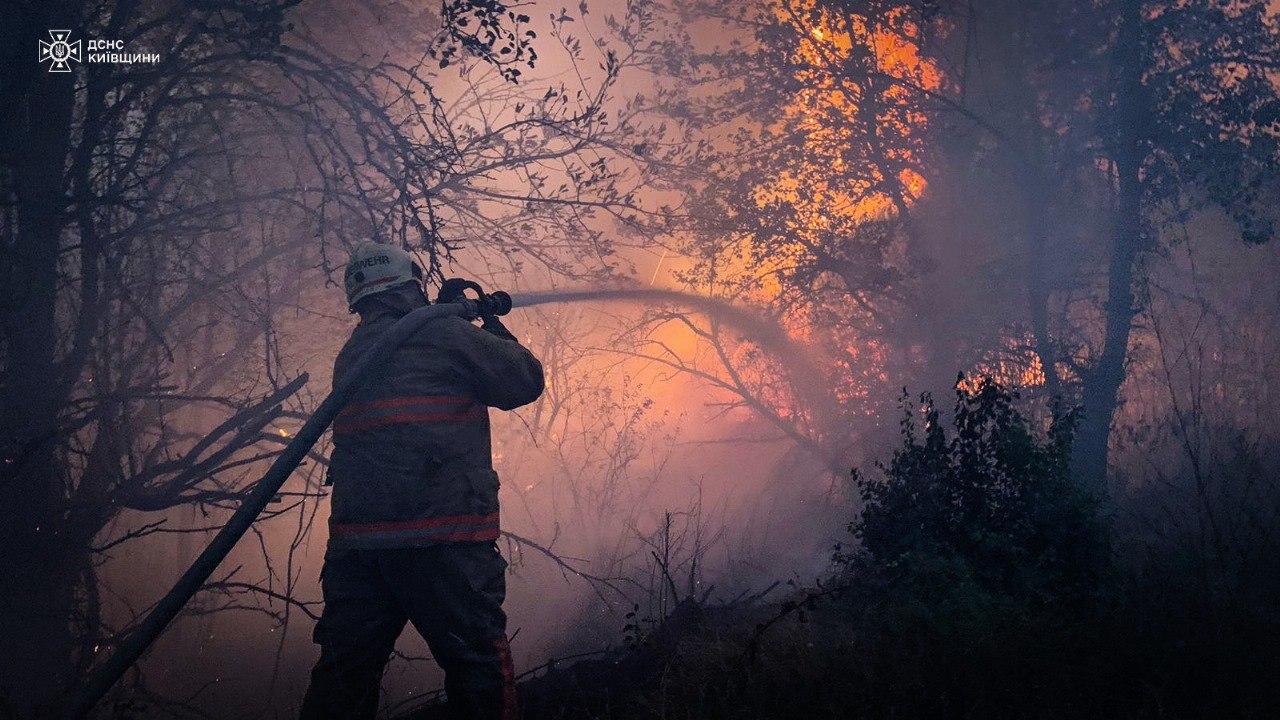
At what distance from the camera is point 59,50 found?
437 cm

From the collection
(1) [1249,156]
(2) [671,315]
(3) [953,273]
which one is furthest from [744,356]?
(1) [1249,156]

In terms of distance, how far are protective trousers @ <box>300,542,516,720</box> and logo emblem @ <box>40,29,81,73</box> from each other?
131 inches

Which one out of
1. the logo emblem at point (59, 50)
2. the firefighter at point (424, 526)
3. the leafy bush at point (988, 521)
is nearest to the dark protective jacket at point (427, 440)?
the firefighter at point (424, 526)

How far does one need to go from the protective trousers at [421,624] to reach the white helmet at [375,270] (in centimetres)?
119

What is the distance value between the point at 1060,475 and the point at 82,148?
5.73 metres

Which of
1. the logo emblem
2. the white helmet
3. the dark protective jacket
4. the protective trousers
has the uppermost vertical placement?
the logo emblem

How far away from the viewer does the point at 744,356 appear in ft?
40.3

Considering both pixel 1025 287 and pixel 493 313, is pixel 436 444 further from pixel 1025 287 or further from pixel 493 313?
pixel 1025 287

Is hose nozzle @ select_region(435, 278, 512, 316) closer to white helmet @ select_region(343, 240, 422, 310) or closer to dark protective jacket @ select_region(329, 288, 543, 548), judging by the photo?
white helmet @ select_region(343, 240, 422, 310)

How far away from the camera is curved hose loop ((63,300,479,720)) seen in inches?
130

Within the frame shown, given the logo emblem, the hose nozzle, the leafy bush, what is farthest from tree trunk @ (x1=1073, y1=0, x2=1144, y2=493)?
the logo emblem

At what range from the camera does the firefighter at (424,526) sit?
3.18m

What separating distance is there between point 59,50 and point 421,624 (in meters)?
3.83

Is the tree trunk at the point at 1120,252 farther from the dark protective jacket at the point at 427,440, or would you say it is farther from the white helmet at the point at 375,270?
the white helmet at the point at 375,270
